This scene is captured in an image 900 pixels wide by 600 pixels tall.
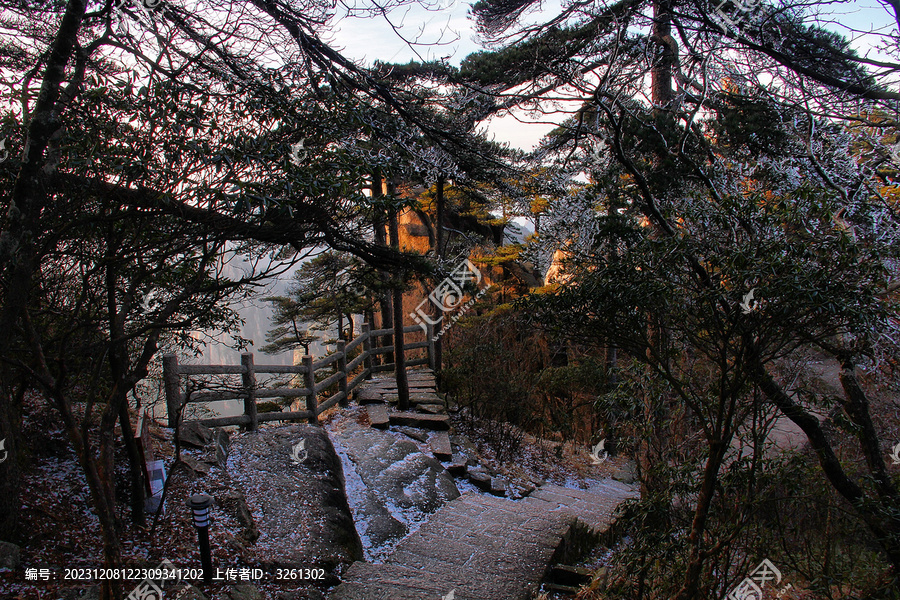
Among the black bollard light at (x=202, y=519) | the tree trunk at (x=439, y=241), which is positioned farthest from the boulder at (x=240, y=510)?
the tree trunk at (x=439, y=241)

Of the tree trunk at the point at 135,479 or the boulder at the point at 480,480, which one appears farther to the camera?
the boulder at the point at 480,480

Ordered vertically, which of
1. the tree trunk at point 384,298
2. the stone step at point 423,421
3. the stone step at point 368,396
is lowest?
the stone step at point 423,421

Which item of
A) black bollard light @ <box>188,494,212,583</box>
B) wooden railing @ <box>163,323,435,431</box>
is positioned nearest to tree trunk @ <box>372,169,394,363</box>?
wooden railing @ <box>163,323,435,431</box>

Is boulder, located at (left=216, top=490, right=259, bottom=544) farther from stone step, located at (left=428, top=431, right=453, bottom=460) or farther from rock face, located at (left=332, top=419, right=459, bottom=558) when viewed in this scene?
stone step, located at (left=428, top=431, right=453, bottom=460)

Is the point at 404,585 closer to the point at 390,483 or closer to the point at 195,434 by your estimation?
the point at 390,483

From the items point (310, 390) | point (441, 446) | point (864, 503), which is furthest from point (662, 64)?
point (310, 390)

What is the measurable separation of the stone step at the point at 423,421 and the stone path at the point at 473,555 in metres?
2.71

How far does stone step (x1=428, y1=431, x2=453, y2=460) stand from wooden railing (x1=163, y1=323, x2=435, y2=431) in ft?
7.03

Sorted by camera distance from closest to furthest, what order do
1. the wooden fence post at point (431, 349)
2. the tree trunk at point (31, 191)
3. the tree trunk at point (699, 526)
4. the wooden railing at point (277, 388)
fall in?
the tree trunk at point (31, 191) → the tree trunk at point (699, 526) → the wooden railing at point (277, 388) → the wooden fence post at point (431, 349)

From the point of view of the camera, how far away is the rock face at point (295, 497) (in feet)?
15.5

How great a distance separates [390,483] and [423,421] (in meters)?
2.50

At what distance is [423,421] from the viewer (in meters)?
9.33

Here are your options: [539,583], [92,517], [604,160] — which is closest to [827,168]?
[604,160]

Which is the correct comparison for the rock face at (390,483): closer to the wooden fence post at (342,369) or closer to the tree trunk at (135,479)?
the wooden fence post at (342,369)
